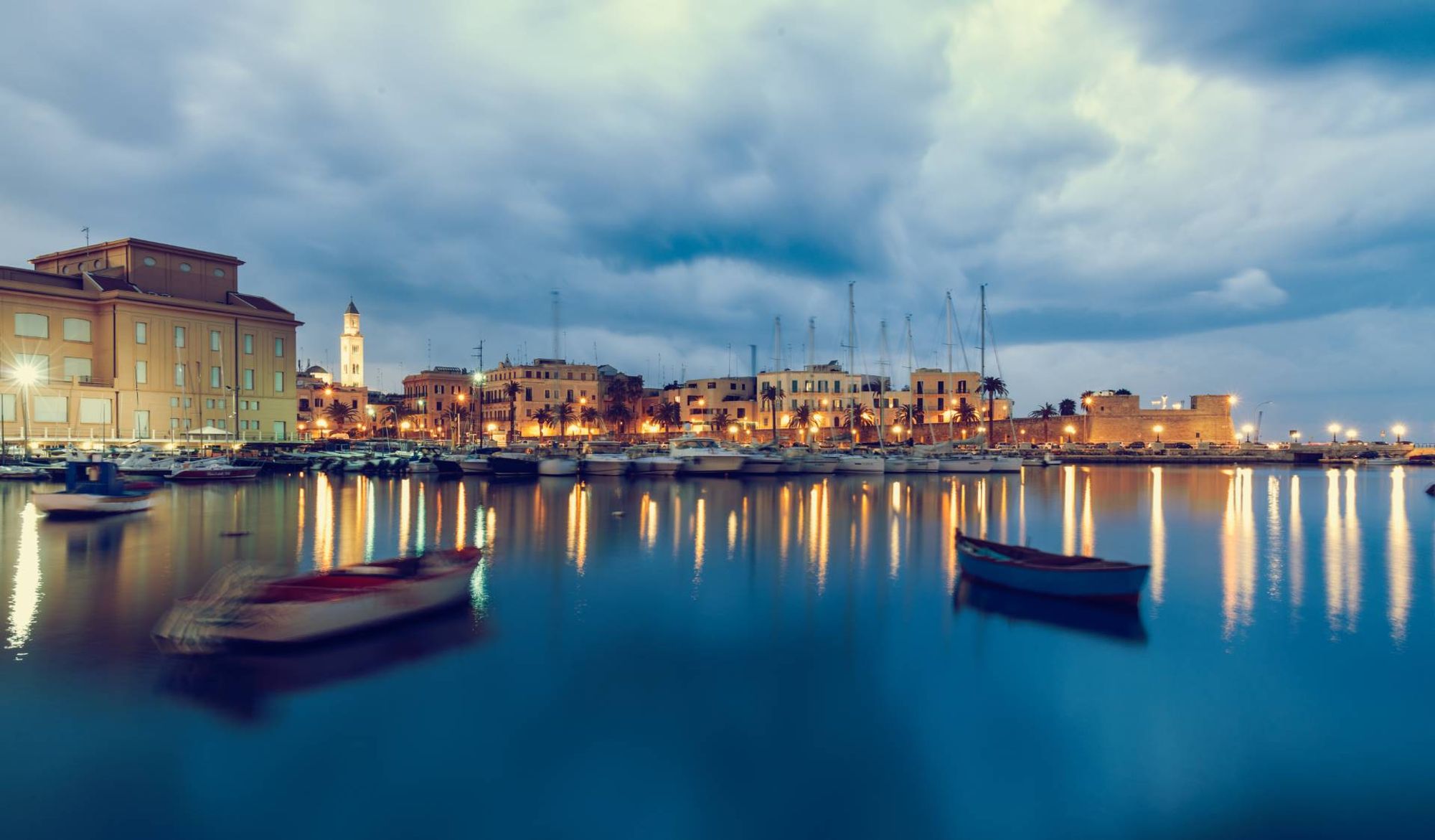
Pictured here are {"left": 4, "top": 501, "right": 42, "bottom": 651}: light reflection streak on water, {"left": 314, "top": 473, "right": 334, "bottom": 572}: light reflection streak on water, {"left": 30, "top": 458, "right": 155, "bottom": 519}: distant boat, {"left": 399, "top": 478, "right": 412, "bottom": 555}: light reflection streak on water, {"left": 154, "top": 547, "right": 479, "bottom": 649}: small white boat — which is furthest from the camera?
{"left": 30, "top": 458, "right": 155, "bottom": 519}: distant boat

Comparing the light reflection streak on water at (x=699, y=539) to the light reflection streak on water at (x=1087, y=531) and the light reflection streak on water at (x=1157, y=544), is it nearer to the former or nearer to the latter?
the light reflection streak on water at (x=1087, y=531)

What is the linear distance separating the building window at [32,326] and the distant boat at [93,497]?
39.1m

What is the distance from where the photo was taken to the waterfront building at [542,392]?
354ft

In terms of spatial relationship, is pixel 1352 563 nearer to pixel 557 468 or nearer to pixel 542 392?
pixel 557 468

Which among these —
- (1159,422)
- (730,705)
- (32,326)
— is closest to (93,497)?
(730,705)

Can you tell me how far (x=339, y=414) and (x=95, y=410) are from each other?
52.9m

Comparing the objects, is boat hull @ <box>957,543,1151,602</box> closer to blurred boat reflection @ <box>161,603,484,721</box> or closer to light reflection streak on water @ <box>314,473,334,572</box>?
blurred boat reflection @ <box>161,603,484,721</box>

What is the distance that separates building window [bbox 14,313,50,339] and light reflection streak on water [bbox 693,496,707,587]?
57.4 metres

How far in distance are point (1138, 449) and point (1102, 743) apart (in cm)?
9926

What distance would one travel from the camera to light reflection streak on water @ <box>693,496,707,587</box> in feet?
70.9

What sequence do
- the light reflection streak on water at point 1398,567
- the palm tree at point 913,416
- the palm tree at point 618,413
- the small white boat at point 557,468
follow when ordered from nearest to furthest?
the light reflection streak on water at point 1398,567 → the small white boat at point 557,468 → the palm tree at point 913,416 → the palm tree at point 618,413

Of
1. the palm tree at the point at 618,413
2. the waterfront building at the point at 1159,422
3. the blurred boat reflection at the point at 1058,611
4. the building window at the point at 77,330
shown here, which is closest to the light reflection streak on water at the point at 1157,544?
the blurred boat reflection at the point at 1058,611

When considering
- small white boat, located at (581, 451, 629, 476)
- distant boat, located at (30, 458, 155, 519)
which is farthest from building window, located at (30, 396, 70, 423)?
small white boat, located at (581, 451, 629, 476)

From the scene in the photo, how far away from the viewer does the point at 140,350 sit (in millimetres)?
65188
